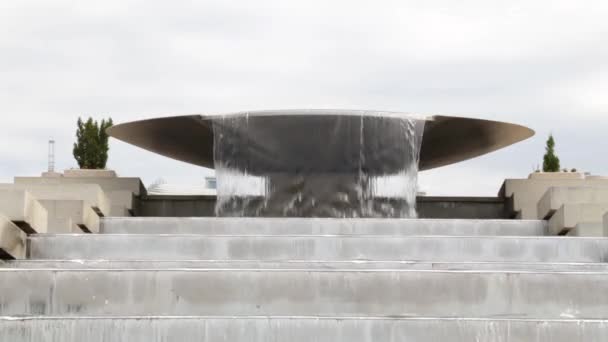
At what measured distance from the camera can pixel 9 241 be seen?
35.8 feet

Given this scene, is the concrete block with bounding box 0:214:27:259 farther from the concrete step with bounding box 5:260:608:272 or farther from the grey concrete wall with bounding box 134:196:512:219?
the grey concrete wall with bounding box 134:196:512:219

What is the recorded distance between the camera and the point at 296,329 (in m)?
8.06

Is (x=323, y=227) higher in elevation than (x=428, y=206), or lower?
lower

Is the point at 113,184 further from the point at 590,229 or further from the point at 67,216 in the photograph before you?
the point at 590,229

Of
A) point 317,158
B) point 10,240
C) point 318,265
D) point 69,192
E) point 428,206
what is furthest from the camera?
point 428,206

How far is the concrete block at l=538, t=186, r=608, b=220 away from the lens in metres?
13.9

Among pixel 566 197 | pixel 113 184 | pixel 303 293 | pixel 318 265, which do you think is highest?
pixel 113 184

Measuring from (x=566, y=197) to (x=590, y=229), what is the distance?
1.53 m

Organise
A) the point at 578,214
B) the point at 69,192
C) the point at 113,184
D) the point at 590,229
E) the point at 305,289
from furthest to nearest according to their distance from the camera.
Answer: the point at 113,184, the point at 69,192, the point at 578,214, the point at 590,229, the point at 305,289

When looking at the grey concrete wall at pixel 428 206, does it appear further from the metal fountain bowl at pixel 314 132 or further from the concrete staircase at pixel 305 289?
the concrete staircase at pixel 305 289

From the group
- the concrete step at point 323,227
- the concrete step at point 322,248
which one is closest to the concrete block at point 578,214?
the concrete step at point 323,227

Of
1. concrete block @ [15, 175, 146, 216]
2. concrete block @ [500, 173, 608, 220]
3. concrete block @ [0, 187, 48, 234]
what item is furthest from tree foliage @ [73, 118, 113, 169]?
concrete block @ [0, 187, 48, 234]

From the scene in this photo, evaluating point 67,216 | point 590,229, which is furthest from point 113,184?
point 590,229

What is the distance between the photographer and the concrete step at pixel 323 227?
12797 mm
